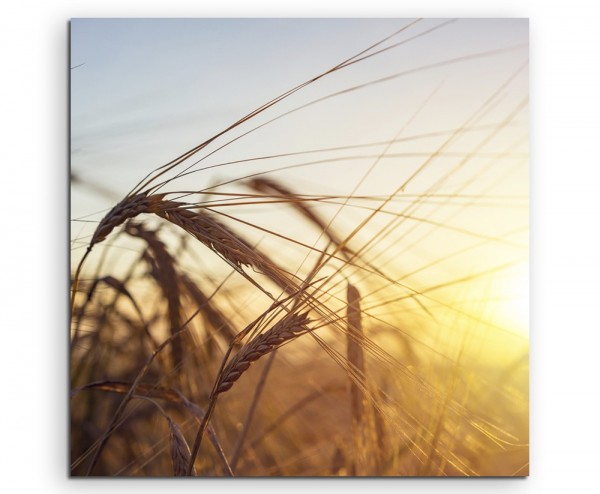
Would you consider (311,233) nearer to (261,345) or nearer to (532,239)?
(261,345)

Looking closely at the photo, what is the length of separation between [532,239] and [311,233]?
1.86ft

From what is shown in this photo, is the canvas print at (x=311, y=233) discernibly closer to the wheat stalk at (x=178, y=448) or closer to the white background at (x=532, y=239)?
the white background at (x=532, y=239)

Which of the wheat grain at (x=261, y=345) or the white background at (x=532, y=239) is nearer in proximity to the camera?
the wheat grain at (x=261, y=345)

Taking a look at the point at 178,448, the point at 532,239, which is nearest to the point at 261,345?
the point at 178,448

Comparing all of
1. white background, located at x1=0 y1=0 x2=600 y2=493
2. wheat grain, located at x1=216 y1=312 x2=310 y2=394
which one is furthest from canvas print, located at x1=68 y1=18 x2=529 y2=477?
wheat grain, located at x1=216 y1=312 x2=310 y2=394

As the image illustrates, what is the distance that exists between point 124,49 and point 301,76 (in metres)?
0.47

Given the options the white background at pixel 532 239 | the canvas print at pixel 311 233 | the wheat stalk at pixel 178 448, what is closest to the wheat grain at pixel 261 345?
the wheat stalk at pixel 178 448

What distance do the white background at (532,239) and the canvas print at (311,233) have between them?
47 millimetres

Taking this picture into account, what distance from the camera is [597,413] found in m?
1.79

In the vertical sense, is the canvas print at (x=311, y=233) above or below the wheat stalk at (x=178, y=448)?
above

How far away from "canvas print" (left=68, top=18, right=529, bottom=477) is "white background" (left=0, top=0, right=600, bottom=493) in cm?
5

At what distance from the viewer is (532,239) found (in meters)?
1.80

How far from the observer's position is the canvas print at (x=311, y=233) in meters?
1.72

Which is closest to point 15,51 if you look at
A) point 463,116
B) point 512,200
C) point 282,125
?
point 282,125
